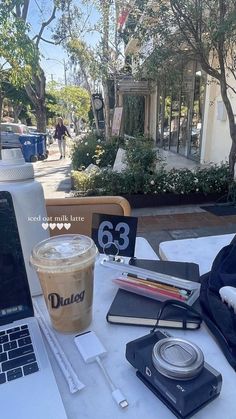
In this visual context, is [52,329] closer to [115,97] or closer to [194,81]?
[194,81]

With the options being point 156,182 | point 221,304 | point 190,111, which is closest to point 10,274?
point 221,304

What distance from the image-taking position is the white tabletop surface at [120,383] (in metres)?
0.49

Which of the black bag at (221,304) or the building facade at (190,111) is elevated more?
the building facade at (190,111)

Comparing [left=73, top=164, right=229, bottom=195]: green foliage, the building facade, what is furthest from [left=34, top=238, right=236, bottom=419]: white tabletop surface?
the building facade

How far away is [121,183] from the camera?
3895 millimetres

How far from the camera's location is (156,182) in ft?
12.9

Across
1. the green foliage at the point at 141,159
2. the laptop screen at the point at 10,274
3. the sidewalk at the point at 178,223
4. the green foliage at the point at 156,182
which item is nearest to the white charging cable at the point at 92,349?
the laptop screen at the point at 10,274

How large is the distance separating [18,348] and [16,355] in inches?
0.7

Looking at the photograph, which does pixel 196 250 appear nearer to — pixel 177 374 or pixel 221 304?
pixel 221 304

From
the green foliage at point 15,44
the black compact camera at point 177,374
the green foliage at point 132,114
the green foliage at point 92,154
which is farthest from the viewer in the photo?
the green foliage at point 132,114

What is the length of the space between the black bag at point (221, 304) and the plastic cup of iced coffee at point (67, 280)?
0.93 feet

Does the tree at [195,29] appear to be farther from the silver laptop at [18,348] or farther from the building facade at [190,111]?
the silver laptop at [18,348]

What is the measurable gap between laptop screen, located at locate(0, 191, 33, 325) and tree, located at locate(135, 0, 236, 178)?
3.16 meters

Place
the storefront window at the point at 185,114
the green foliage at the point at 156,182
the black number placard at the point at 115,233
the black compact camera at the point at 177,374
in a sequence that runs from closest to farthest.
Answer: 1. the black compact camera at the point at 177,374
2. the black number placard at the point at 115,233
3. the green foliage at the point at 156,182
4. the storefront window at the point at 185,114
